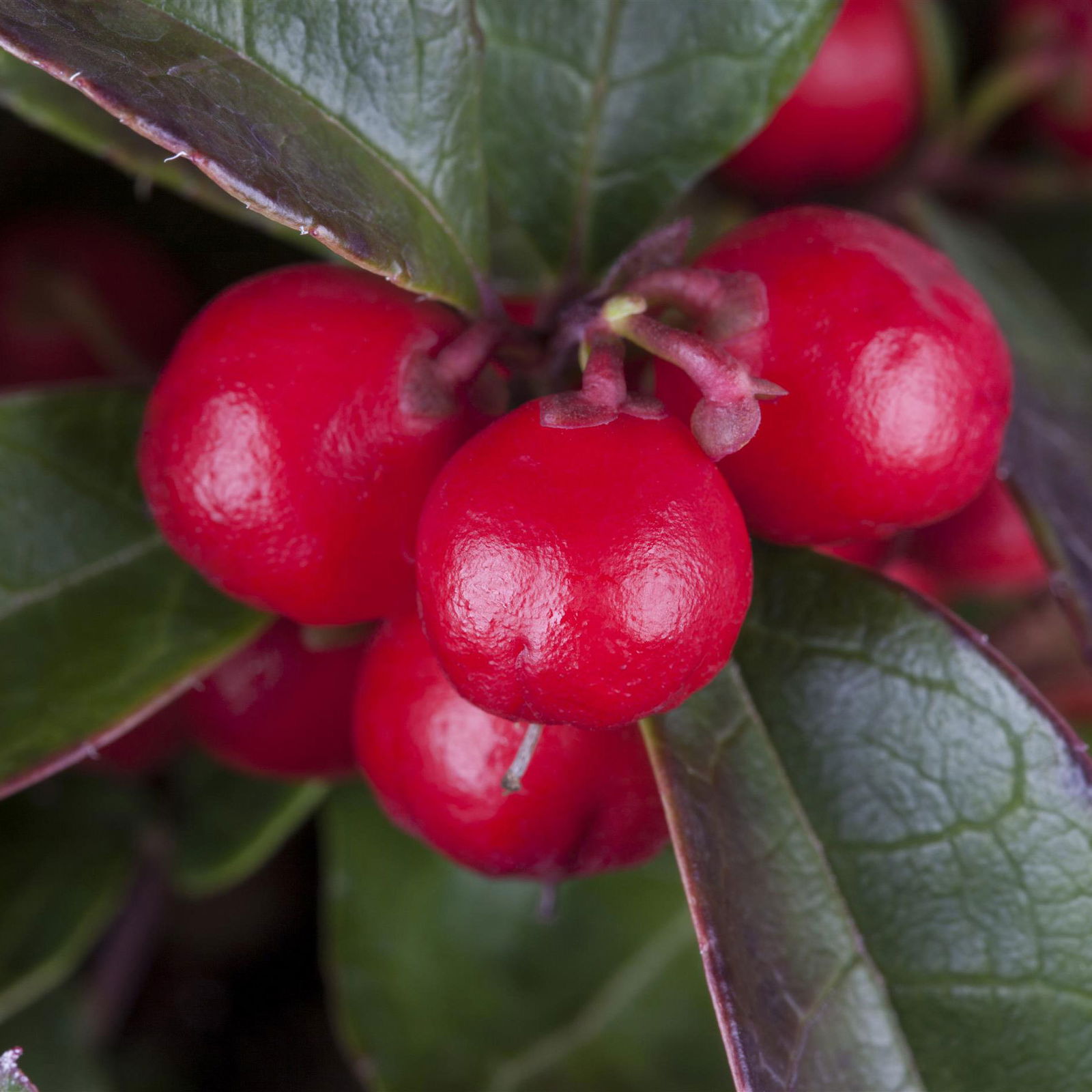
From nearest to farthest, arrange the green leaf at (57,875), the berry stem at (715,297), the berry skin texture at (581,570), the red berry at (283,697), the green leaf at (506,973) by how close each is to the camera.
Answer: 1. the berry skin texture at (581,570)
2. the berry stem at (715,297)
3. the red berry at (283,697)
4. the green leaf at (57,875)
5. the green leaf at (506,973)

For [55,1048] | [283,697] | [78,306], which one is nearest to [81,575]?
[283,697]

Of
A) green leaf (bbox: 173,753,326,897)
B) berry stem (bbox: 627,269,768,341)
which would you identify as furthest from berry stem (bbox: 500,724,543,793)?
green leaf (bbox: 173,753,326,897)

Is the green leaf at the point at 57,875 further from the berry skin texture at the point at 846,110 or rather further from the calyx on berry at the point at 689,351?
the berry skin texture at the point at 846,110

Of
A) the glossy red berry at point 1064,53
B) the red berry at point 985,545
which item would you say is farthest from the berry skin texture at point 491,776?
the glossy red berry at point 1064,53

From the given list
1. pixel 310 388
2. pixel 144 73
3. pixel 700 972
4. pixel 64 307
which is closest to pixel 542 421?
pixel 310 388

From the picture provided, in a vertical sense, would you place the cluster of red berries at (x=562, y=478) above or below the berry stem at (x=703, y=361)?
below
